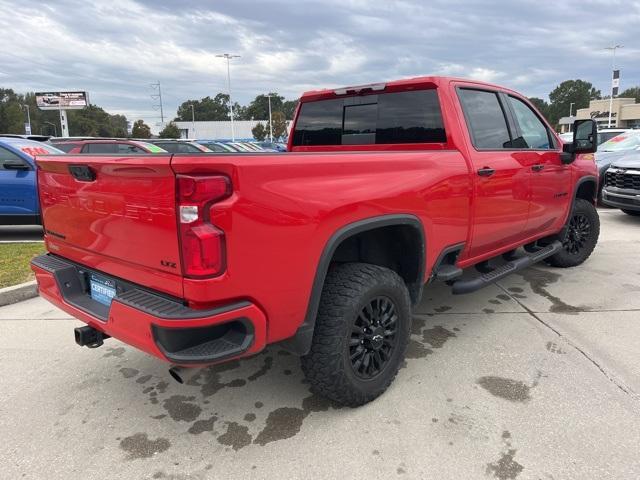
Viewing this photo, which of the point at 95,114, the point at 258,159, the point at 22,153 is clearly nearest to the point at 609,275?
the point at 258,159

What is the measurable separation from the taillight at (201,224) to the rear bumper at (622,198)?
27.3ft

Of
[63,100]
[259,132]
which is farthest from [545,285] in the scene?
[259,132]

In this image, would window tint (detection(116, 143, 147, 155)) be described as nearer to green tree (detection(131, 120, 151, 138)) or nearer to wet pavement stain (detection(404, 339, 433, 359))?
wet pavement stain (detection(404, 339, 433, 359))

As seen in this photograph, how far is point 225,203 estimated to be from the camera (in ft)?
6.48

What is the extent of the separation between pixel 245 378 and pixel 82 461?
1075 mm

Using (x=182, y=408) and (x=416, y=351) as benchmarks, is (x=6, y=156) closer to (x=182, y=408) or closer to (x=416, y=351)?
(x=182, y=408)

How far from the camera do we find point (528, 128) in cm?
434

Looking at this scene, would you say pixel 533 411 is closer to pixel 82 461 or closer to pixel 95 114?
pixel 82 461

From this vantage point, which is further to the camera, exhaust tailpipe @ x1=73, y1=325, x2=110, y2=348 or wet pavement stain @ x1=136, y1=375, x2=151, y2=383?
wet pavement stain @ x1=136, y1=375, x2=151, y2=383

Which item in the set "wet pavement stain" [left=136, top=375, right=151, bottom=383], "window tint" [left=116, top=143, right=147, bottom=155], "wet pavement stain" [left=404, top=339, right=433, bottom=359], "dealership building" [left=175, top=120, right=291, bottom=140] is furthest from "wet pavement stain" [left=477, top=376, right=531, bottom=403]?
"dealership building" [left=175, top=120, right=291, bottom=140]

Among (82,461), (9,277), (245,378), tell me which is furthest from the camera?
(9,277)

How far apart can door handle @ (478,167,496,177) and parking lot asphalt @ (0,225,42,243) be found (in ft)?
22.0

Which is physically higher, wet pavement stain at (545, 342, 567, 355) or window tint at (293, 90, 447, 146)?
window tint at (293, 90, 447, 146)

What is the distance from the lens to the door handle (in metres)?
3.38
